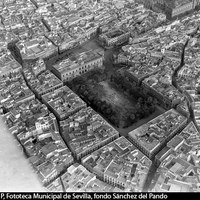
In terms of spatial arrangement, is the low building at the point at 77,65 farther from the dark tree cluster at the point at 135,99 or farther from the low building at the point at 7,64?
the low building at the point at 7,64

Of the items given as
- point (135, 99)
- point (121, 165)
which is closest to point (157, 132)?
point (121, 165)

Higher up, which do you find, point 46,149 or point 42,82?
point 42,82

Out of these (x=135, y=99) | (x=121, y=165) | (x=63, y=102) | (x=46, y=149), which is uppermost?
(x=63, y=102)

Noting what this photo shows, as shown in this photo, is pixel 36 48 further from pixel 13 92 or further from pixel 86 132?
pixel 86 132

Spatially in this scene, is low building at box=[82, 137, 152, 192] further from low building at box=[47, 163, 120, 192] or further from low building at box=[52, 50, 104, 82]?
low building at box=[52, 50, 104, 82]

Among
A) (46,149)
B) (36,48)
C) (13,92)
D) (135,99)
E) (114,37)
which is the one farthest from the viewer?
(114,37)

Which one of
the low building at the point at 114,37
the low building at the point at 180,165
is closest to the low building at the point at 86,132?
the low building at the point at 180,165
